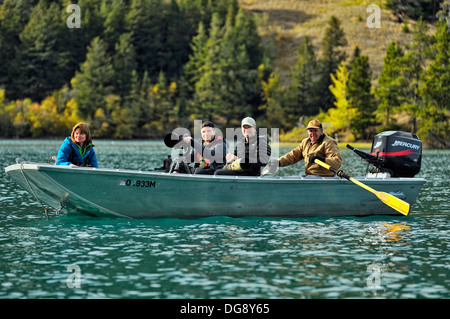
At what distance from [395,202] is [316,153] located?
2028 millimetres

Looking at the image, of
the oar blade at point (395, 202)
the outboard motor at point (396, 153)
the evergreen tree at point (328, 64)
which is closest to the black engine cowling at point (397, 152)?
the outboard motor at point (396, 153)

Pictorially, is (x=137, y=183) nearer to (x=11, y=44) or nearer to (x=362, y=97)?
(x=362, y=97)

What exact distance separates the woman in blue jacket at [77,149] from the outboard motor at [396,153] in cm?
593

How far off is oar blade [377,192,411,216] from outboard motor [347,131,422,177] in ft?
2.70

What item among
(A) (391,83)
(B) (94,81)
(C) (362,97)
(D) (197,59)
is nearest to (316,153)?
(A) (391,83)

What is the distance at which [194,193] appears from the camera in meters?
14.4

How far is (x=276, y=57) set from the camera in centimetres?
12238

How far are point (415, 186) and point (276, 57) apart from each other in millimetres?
108761

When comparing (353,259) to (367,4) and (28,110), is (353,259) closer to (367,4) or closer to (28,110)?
(28,110)

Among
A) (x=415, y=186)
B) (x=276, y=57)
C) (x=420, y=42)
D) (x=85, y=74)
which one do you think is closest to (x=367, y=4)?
(x=276, y=57)

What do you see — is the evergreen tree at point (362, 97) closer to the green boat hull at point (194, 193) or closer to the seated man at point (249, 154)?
the green boat hull at point (194, 193)

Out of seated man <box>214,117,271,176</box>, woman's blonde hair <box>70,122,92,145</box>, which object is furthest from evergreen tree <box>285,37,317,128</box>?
woman's blonde hair <box>70,122,92,145</box>

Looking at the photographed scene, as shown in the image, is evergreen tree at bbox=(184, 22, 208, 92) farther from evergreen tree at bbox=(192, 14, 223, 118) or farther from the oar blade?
the oar blade
